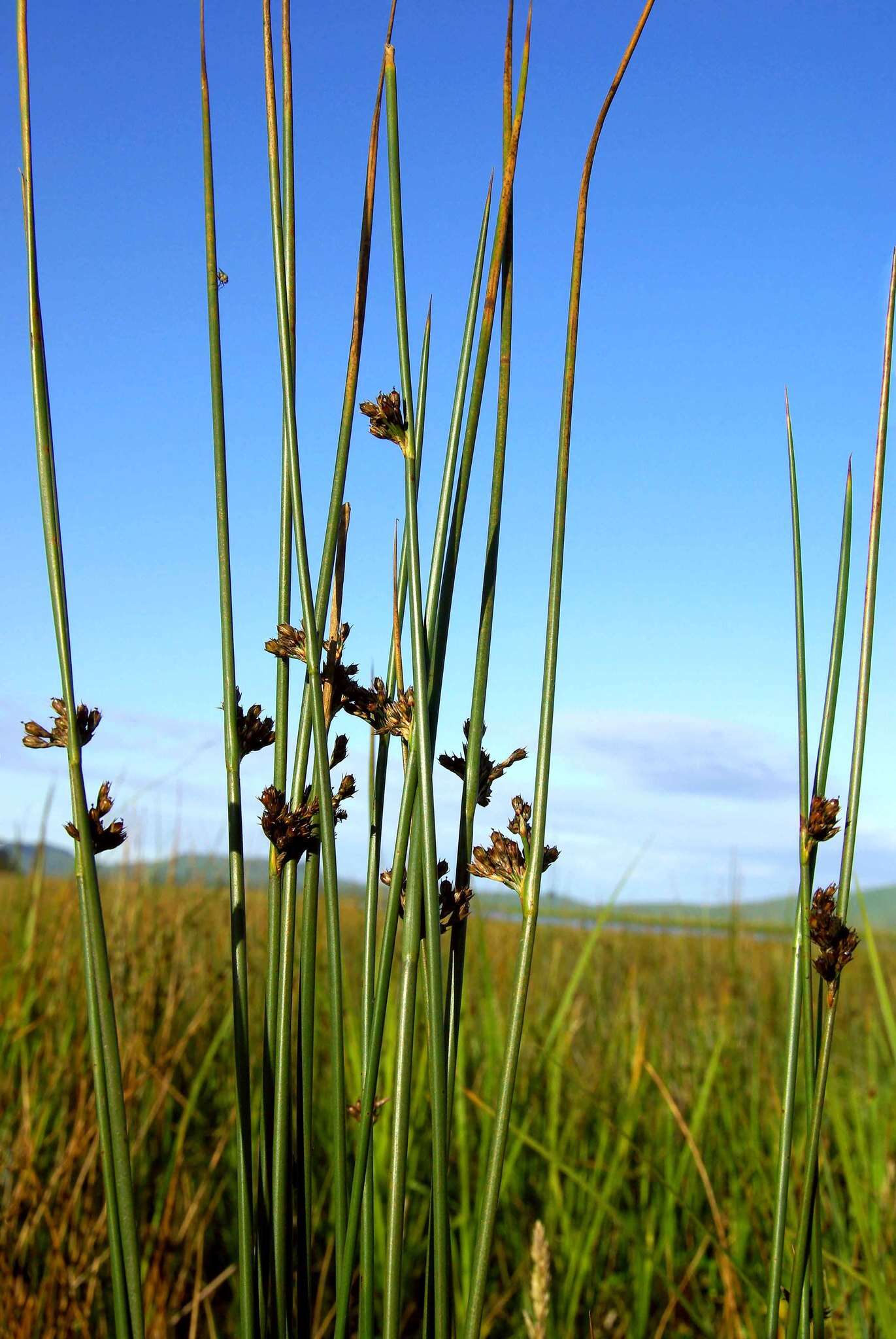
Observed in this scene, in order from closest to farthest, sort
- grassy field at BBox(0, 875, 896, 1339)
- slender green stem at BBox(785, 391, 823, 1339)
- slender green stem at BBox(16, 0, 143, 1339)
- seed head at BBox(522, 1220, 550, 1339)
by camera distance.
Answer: slender green stem at BBox(16, 0, 143, 1339) → slender green stem at BBox(785, 391, 823, 1339) → seed head at BBox(522, 1220, 550, 1339) → grassy field at BBox(0, 875, 896, 1339)

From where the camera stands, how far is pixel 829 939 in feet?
2.31

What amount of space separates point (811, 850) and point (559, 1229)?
5.95ft

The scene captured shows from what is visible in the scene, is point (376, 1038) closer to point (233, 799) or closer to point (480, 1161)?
point (233, 799)

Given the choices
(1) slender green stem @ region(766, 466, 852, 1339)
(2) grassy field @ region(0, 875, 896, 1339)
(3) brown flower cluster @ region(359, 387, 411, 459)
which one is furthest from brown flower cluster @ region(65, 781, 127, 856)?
(2) grassy field @ region(0, 875, 896, 1339)

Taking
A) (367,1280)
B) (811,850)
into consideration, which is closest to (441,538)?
(811,850)

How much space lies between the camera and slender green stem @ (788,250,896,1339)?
0.64 metres

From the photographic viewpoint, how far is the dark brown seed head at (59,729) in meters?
0.63

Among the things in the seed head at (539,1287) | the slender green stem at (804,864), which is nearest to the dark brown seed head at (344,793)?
the slender green stem at (804,864)

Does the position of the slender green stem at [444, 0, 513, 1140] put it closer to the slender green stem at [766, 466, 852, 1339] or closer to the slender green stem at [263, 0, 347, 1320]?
the slender green stem at [263, 0, 347, 1320]

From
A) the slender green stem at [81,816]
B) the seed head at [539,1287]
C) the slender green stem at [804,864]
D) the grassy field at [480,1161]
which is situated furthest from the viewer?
the grassy field at [480,1161]

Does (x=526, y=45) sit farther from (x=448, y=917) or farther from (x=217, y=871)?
(x=217, y=871)

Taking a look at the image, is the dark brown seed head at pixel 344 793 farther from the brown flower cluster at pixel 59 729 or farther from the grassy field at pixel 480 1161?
the grassy field at pixel 480 1161

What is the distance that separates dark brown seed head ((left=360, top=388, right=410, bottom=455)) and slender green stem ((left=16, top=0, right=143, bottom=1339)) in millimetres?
189

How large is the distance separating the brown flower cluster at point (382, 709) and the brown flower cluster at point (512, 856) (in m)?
0.08
